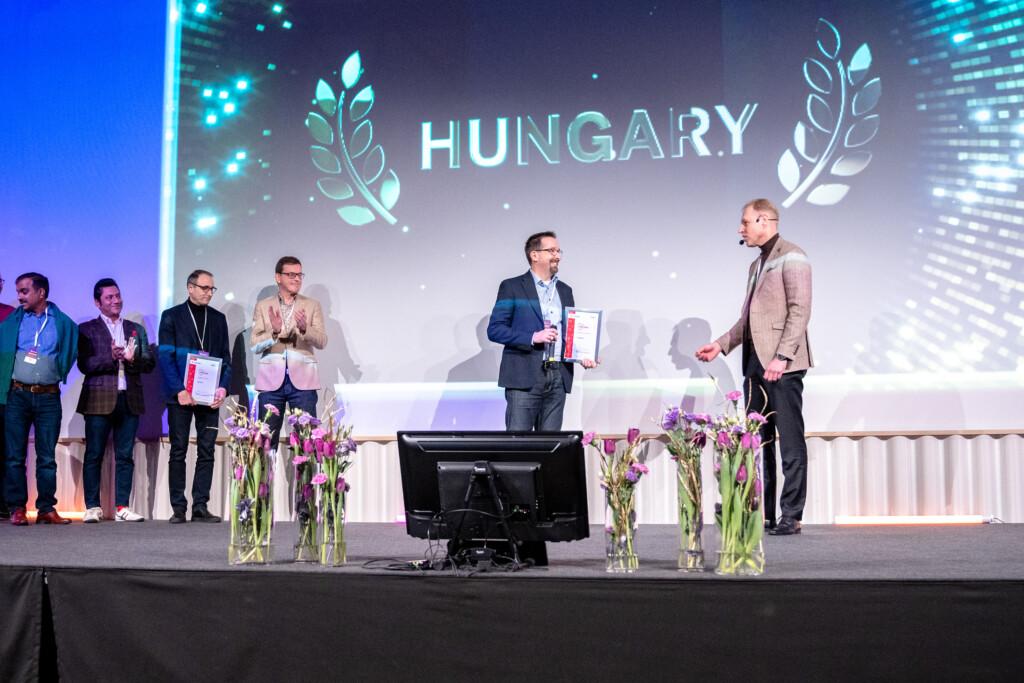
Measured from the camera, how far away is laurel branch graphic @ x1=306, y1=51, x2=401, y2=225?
20.2 feet

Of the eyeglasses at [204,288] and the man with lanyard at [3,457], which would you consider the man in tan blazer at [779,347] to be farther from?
the man with lanyard at [3,457]

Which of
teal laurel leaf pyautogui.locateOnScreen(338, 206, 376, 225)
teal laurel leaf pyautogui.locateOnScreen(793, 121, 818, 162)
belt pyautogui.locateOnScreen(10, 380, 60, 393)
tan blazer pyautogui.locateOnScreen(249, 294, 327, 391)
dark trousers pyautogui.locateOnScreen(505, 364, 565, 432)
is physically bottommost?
dark trousers pyautogui.locateOnScreen(505, 364, 565, 432)

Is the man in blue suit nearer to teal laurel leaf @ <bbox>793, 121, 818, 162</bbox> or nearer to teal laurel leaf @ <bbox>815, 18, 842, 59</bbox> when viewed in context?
teal laurel leaf @ <bbox>793, 121, 818, 162</bbox>

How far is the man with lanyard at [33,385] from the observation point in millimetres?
5598

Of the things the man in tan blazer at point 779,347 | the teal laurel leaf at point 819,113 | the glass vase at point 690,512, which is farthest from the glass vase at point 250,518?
the teal laurel leaf at point 819,113

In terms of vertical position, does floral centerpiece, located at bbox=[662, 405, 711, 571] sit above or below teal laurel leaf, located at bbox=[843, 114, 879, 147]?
below

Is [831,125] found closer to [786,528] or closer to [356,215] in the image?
[786,528]

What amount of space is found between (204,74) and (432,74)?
147 cm

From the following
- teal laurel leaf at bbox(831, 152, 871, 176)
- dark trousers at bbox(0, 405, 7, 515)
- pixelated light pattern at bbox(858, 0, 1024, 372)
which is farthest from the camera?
dark trousers at bbox(0, 405, 7, 515)

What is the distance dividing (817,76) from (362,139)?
105 inches

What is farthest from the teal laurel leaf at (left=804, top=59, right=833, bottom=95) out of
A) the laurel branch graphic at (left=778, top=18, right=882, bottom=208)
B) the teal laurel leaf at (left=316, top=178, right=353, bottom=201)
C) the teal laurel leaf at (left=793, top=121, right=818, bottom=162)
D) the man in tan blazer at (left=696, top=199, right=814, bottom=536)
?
the teal laurel leaf at (left=316, top=178, right=353, bottom=201)

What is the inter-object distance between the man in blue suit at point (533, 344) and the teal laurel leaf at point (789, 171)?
1.38m

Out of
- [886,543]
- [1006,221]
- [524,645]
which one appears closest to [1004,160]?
[1006,221]

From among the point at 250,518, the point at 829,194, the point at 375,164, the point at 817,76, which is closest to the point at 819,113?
the point at 817,76
